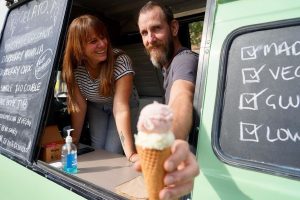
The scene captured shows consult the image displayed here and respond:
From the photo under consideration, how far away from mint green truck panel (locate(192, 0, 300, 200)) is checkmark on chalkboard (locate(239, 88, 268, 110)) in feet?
0.42

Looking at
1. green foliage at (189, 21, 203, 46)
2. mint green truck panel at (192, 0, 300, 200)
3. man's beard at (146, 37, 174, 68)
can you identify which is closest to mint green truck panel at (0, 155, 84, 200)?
mint green truck panel at (192, 0, 300, 200)

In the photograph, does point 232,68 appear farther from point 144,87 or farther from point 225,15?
point 144,87

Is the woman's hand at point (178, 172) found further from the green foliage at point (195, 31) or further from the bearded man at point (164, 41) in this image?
the green foliage at point (195, 31)

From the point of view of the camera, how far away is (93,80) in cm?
263

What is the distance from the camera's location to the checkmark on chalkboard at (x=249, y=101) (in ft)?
3.53

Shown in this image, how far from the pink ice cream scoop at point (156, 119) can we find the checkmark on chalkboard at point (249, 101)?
41 cm

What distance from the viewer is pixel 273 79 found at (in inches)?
41.1

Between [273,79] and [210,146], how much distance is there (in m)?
0.36

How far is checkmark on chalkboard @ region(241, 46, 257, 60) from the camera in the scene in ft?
3.67

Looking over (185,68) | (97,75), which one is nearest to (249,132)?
(185,68)

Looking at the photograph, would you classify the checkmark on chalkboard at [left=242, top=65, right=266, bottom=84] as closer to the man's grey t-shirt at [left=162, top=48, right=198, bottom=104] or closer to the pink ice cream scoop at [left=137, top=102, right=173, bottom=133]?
the pink ice cream scoop at [left=137, top=102, right=173, bottom=133]

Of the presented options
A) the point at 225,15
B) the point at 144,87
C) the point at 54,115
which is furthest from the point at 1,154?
the point at 144,87

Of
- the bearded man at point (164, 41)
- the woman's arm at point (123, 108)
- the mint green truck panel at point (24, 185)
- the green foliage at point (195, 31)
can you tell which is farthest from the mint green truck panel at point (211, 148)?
the green foliage at point (195, 31)

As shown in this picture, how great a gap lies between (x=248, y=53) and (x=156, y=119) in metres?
0.55
